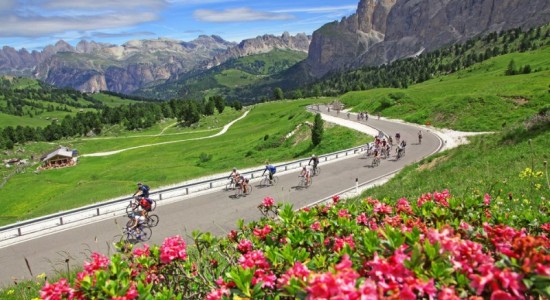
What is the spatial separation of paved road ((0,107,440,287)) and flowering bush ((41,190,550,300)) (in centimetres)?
627

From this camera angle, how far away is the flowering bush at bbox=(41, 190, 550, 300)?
3.02m

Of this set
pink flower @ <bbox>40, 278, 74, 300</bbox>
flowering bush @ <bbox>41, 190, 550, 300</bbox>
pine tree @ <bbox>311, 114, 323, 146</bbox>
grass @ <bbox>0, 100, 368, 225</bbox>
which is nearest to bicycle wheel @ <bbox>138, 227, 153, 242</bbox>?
flowering bush @ <bbox>41, 190, 550, 300</bbox>

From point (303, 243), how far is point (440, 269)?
232 centimetres

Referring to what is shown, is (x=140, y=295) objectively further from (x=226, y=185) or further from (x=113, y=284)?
(x=226, y=185)

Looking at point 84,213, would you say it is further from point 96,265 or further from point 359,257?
point 359,257

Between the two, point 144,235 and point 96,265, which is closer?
point 96,265

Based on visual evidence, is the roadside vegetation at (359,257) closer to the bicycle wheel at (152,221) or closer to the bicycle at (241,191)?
the bicycle wheel at (152,221)

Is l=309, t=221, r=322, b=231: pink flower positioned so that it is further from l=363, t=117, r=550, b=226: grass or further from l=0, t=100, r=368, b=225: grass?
l=0, t=100, r=368, b=225: grass

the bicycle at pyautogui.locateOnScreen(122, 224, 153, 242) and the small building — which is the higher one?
the bicycle at pyautogui.locateOnScreen(122, 224, 153, 242)

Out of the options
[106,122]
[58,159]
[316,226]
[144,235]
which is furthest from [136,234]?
[106,122]

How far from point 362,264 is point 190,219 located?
61.7 ft

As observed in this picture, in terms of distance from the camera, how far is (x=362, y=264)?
414 centimetres

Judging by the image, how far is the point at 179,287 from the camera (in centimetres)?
573

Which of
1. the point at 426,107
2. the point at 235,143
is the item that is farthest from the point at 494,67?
the point at 235,143
